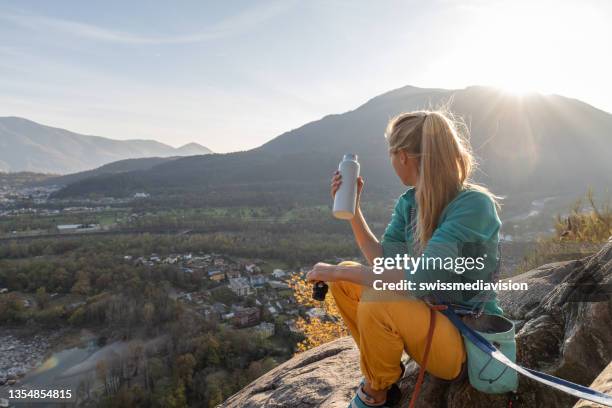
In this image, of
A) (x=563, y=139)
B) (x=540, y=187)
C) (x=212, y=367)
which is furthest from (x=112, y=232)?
(x=563, y=139)

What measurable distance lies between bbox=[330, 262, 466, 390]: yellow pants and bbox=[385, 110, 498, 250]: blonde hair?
0.46 meters

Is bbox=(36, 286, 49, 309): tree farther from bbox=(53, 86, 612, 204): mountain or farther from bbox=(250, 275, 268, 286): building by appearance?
bbox=(53, 86, 612, 204): mountain

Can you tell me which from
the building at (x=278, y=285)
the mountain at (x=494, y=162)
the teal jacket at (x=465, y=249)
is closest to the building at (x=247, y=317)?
the building at (x=278, y=285)

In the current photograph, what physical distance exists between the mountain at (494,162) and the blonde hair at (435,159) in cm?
7633

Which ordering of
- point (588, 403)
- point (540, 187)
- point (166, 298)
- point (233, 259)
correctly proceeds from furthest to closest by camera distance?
point (540, 187) < point (233, 259) < point (166, 298) < point (588, 403)

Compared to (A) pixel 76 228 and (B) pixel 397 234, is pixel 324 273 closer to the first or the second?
(B) pixel 397 234

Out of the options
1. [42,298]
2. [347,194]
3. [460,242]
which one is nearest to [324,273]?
[347,194]

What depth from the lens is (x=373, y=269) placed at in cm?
188

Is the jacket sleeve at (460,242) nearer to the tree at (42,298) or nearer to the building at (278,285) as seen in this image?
the building at (278,285)

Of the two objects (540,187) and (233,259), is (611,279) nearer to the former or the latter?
(233,259)

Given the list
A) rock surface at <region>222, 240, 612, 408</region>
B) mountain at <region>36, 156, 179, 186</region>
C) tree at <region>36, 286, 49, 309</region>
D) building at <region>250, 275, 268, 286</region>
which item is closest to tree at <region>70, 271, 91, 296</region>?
tree at <region>36, 286, 49, 309</region>

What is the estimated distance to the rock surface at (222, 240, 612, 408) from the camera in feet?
6.69

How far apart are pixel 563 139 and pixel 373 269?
394 ft

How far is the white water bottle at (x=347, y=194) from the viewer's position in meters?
2.21
